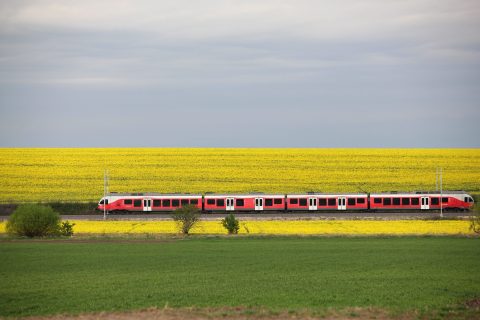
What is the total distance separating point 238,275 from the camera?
2788cm

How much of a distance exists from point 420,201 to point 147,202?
81.0 ft

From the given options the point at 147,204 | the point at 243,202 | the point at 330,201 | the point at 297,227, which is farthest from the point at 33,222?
the point at 330,201

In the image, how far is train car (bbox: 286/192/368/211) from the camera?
6456 cm

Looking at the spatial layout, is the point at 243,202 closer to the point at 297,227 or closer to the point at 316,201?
the point at 316,201

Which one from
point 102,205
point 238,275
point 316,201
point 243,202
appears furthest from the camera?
point 243,202

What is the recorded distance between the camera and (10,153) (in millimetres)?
99000

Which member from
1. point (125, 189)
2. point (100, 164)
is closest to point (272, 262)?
point (125, 189)

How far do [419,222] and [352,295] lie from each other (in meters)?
34.3

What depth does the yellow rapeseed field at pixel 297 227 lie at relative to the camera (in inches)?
1992

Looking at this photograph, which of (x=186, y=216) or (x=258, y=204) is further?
(x=258, y=204)

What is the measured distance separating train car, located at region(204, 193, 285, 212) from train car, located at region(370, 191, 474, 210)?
8.65 meters

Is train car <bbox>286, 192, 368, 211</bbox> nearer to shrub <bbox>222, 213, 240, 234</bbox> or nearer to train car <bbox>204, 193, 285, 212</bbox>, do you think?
train car <bbox>204, 193, 285, 212</bbox>

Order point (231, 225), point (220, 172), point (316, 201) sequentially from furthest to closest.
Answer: point (220, 172) < point (316, 201) < point (231, 225)

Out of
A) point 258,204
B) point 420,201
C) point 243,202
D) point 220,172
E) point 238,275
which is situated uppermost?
point 220,172
